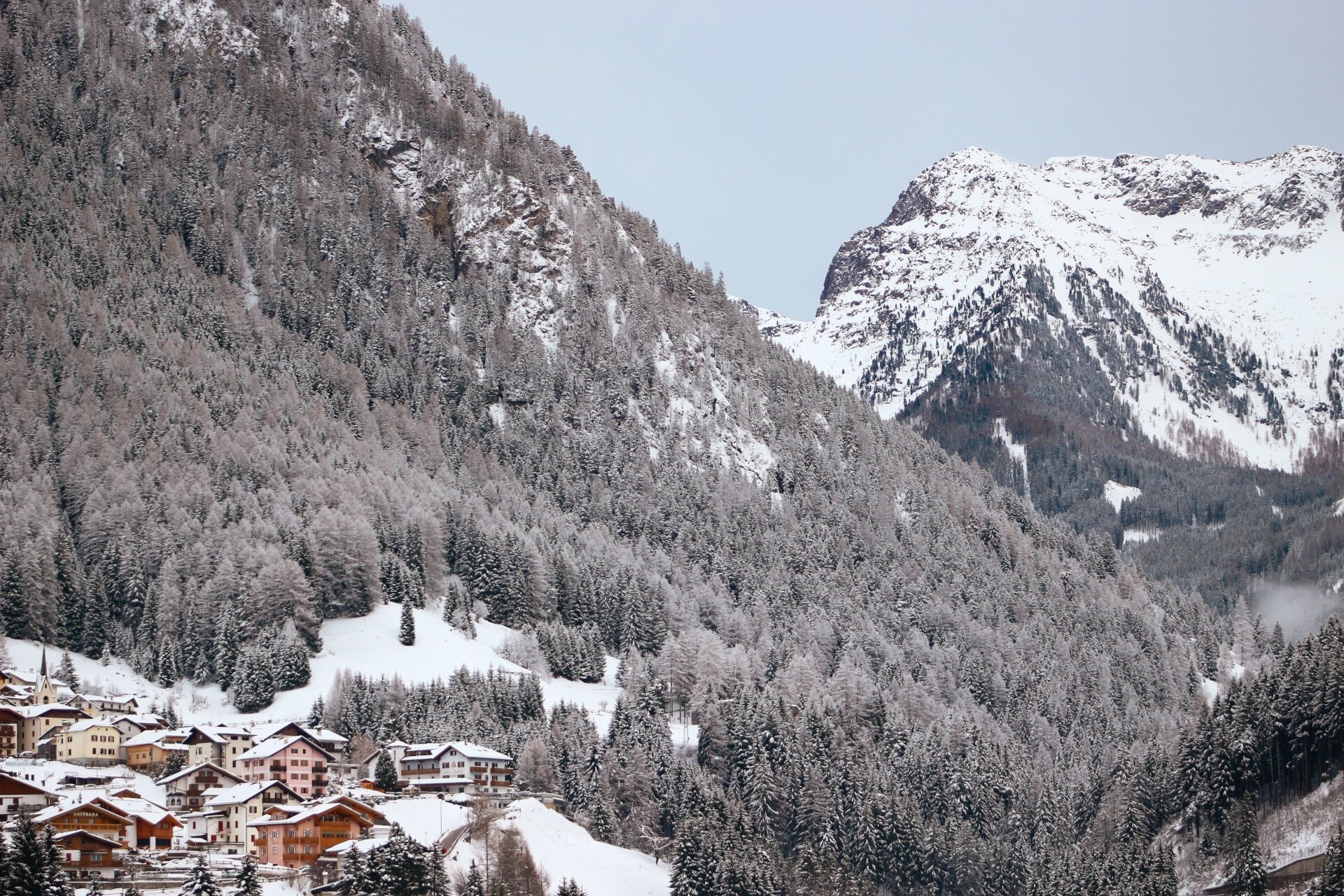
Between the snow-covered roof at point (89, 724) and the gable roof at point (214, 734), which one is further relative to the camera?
the gable roof at point (214, 734)

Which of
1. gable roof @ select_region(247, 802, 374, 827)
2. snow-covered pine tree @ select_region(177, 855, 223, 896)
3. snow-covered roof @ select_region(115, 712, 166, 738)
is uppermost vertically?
Answer: snow-covered roof @ select_region(115, 712, 166, 738)

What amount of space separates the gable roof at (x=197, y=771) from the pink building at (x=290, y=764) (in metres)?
1.53

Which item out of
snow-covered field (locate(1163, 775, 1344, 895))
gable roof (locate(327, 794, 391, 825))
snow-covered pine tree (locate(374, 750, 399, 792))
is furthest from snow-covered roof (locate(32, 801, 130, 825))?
snow-covered field (locate(1163, 775, 1344, 895))

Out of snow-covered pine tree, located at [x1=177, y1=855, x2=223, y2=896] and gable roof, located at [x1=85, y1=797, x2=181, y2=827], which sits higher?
gable roof, located at [x1=85, y1=797, x2=181, y2=827]

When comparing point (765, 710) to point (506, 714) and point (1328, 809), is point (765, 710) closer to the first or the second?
point (506, 714)

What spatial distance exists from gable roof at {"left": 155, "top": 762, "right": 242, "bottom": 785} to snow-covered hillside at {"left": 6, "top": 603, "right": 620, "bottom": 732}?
75.9 feet

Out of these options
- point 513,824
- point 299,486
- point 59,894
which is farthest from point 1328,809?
point 299,486

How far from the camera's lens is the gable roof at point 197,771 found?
12306 centimetres

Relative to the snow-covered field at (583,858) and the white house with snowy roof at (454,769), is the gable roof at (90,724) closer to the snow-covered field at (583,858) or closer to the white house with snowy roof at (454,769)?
the white house with snowy roof at (454,769)

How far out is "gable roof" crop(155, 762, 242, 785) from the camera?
404 ft

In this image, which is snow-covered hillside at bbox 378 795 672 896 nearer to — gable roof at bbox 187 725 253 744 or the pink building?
the pink building

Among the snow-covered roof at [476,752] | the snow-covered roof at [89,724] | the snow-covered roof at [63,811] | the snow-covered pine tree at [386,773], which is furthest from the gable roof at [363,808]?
the snow-covered roof at [89,724]

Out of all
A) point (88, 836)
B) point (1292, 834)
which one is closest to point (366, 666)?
point (88, 836)

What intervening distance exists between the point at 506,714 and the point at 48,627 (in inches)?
1749
